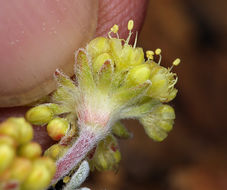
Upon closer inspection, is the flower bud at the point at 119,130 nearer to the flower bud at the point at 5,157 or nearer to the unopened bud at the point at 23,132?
the unopened bud at the point at 23,132

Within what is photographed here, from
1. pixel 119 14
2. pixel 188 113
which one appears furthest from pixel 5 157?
pixel 188 113

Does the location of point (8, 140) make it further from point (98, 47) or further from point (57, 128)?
point (98, 47)

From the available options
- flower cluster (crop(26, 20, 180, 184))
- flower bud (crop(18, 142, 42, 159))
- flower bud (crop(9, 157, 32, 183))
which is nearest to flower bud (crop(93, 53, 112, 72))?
flower cluster (crop(26, 20, 180, 184))

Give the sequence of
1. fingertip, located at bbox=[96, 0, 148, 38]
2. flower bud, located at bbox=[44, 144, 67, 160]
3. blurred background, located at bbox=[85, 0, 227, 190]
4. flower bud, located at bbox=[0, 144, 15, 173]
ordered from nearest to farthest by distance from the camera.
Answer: flower bud, located at bbox=[0, 144, 15, 173]
flower bud, located at bbox=[44, 144, 67, 160]
fingertip, located at bbox=[96, 0, 148, 38]
blurred background, located at bbox=[85, 0, 227, 190]

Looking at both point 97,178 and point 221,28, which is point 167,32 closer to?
point 221,28

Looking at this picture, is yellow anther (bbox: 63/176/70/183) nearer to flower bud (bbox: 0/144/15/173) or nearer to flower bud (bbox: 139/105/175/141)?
flower bud (bbox: 139/105/175/141)

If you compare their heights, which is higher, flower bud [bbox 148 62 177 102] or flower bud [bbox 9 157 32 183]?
flower bud [bbox 148 62 177 102]
